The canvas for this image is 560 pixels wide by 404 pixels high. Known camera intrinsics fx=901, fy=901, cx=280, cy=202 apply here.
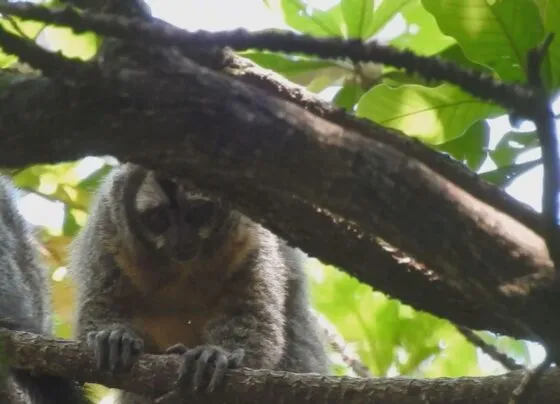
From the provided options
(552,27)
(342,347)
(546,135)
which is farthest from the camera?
(342,347)

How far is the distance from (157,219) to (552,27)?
1.96 meters

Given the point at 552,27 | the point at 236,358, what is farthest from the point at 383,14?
the point at 236,358

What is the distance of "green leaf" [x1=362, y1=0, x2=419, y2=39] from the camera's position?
9.65 ft

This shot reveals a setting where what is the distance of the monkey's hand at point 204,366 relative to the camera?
8.72 ft

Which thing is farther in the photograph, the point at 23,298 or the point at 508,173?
the point at 23,298

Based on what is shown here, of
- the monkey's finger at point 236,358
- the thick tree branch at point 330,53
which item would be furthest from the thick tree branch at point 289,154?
the monkey's finger at point 236,358

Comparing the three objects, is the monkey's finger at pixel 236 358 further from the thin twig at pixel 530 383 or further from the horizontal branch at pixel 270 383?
the thin twig at pixel 530 383

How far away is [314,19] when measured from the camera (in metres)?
3.04

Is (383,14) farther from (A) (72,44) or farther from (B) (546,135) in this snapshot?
(B) (546,135)

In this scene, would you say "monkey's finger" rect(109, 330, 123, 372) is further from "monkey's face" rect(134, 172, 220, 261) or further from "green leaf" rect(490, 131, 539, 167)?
"green leaf" rect(490, 131, 539, 167)

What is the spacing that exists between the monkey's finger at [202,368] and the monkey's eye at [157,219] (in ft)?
2.75

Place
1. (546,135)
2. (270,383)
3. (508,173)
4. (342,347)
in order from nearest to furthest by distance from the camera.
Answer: (546,135)
(270,383)
(508,173)
(342,347)

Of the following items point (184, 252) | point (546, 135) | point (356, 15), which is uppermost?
point (356, 15)

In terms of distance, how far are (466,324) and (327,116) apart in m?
0.71
